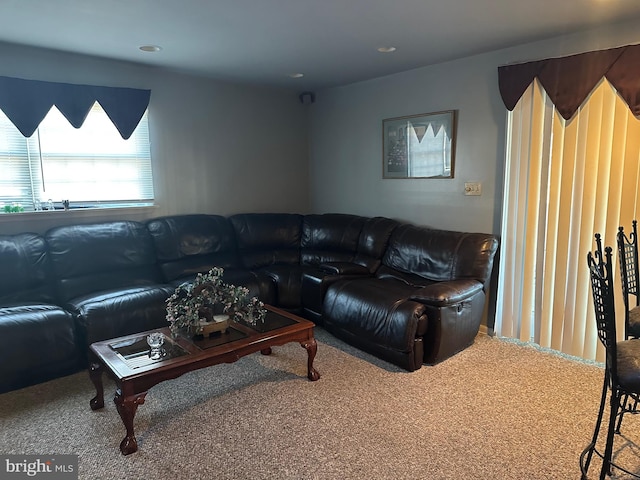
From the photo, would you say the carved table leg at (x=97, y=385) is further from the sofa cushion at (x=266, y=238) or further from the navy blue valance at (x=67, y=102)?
the navy blue valance at (x=67, y=102)

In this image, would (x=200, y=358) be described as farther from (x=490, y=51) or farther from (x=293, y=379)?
(x=490, y=51)

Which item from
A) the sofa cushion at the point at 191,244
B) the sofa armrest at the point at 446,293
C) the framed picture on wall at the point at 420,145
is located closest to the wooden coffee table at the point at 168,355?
the sofa armrest at the point at 446,293

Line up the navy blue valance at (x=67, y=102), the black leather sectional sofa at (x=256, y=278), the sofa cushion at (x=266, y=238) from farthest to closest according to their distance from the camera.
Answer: the sofa cushion at (x=266, y=238) < the navy blue valance at (x=67, y=102) < the black leather sectional sofa at (x=256, y=278)

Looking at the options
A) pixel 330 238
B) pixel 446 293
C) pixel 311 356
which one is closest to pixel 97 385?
pixel 311 356

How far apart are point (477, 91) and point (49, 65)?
3616 mm

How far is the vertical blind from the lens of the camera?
292cm

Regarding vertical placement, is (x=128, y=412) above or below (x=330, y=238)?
below

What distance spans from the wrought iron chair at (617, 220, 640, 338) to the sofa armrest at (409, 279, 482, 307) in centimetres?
100

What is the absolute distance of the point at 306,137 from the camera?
5.48 meters

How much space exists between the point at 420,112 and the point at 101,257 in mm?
3200

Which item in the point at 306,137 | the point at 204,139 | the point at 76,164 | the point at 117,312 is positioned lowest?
the point at 117,312

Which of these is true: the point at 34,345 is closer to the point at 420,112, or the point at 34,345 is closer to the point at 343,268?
the point at 343,268

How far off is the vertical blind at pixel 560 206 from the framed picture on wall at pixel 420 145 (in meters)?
0.59

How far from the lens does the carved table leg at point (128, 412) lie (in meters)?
2.17
